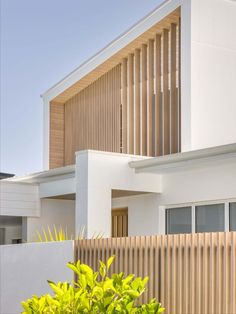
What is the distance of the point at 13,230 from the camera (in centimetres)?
2473

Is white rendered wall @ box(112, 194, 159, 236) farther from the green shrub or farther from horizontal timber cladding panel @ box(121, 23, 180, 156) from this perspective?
the green shrub

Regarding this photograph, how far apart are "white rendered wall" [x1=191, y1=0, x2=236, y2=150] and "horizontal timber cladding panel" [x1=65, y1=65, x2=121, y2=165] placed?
10.6 ft

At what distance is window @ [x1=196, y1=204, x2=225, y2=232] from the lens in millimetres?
16281

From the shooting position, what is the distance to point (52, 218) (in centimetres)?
2136

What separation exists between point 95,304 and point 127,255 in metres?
2.30

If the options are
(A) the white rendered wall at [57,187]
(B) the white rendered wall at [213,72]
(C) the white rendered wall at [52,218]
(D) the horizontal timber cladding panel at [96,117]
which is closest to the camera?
(B) the white rendered wall at [213,72]

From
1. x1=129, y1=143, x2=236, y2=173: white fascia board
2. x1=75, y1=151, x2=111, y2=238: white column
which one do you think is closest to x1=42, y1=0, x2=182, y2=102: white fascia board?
x1=129, y1=143, x2=236, y2=173: white fascia board

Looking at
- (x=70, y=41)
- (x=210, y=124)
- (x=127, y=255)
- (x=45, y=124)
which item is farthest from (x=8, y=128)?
(x=127, y=255)

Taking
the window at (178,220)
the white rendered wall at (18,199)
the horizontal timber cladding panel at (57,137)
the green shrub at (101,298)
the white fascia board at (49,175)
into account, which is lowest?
the green shrub at (101,298)

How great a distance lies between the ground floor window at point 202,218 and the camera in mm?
16058

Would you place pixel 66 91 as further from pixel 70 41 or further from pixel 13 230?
pixel 70 41

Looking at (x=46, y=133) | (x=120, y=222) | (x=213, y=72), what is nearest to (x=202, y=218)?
(x=120, y=222)

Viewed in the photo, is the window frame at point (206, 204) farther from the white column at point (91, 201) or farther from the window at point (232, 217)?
the white column at point (91, 201)

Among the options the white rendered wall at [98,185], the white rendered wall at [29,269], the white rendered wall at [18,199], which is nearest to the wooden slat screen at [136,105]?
the white rendered wall at [98,185]
